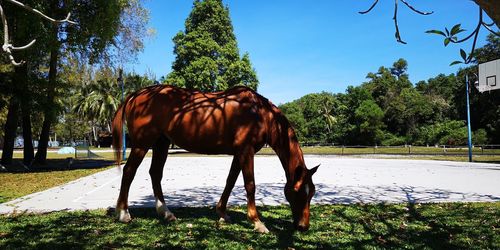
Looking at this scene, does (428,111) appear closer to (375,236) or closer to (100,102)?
(100,102)

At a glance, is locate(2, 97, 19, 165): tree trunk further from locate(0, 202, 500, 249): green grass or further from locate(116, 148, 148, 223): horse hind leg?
locate(116, 148, 148, 223): horse hind leg

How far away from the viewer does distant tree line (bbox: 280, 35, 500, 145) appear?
147 feet

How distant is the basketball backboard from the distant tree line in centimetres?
1705

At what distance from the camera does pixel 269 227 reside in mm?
6141

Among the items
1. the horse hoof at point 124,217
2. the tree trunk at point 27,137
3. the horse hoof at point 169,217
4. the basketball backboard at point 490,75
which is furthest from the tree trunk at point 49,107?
the basketball backboard at point 490,75

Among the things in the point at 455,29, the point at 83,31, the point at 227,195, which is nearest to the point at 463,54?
the point at 455,29

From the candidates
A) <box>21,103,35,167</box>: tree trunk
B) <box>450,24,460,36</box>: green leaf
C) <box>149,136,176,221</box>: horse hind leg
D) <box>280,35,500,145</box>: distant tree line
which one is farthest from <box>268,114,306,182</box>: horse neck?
<box>280,35,500,145</box>: distant tree line

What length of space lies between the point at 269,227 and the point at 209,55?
37.5m

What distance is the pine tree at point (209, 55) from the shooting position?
4088 centimetres

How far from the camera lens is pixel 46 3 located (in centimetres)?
1772

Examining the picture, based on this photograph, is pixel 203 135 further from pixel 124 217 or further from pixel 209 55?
pixel 209 55

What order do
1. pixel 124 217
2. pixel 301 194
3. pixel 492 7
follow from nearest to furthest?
1. pixel 492 7
2. pixel 301 194
3. pixel 124 217

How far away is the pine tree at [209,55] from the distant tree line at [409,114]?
2056 cm

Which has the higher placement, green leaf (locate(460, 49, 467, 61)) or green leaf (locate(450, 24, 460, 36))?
green leaf (locate(450, 24, 460, 36))
